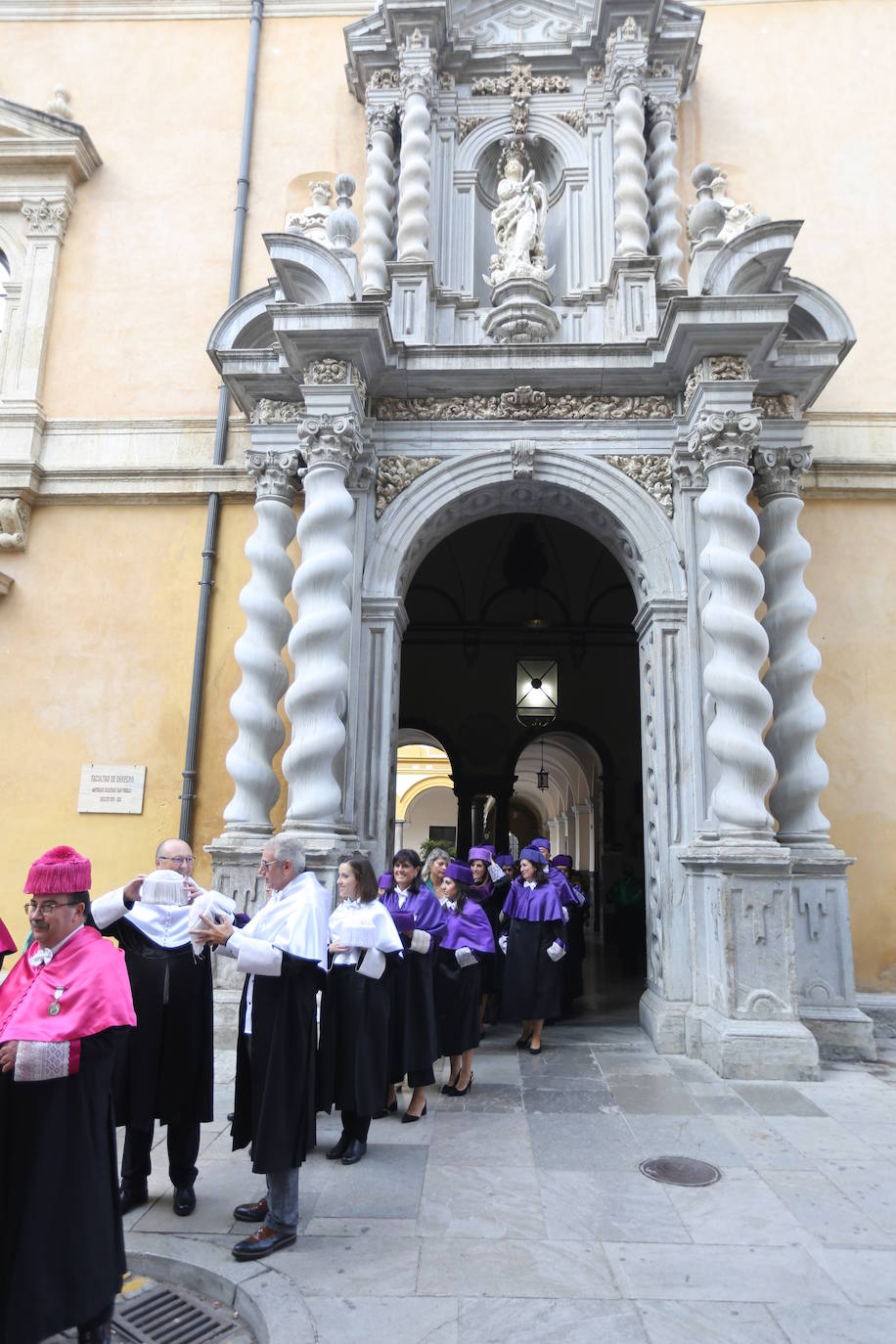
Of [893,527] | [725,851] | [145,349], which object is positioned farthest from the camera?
[145,349]

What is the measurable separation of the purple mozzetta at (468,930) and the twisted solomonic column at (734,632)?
2220 mm

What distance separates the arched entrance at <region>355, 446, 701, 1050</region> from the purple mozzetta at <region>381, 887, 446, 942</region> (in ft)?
6.98

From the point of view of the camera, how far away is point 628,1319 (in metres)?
3.28

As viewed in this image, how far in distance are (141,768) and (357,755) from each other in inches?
113

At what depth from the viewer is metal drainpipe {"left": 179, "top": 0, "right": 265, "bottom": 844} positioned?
9.51 m

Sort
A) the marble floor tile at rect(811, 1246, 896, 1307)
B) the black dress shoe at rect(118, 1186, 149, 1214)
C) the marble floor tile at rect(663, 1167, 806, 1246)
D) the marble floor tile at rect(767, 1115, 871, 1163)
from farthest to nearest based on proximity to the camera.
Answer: the marble floor tile at rect(767, 1115, 871, 1163)
the black dress shoe at rect(118, 1186, 149, 1214)
the marble floor tile at rect(663, 1167, 806, 1246)
the marble floor tile at rect(811, 1246, 896, 1307)

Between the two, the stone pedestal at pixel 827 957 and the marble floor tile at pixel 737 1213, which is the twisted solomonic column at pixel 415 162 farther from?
the marble floor tile at pixel 737 1213

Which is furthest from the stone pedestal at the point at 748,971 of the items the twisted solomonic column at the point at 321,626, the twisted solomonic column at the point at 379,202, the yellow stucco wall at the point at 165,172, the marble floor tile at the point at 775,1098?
the yellow stucco wall at the point at 165,172

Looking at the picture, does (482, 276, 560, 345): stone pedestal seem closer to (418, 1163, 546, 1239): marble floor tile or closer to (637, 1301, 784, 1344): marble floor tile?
(418, 1163, 546, 1239): marble floor tile

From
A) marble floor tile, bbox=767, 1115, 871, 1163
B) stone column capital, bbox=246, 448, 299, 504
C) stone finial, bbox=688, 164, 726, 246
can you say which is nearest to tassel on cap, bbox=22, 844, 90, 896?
marble floor tile, bbox=767, 1115, 871, 1163

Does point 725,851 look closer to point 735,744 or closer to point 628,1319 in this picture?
point 735,744

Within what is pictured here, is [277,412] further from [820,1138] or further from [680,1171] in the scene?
[820,1138]

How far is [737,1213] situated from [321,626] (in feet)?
16.9

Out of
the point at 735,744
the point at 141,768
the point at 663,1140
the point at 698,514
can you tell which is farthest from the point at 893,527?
the point at 141,768
